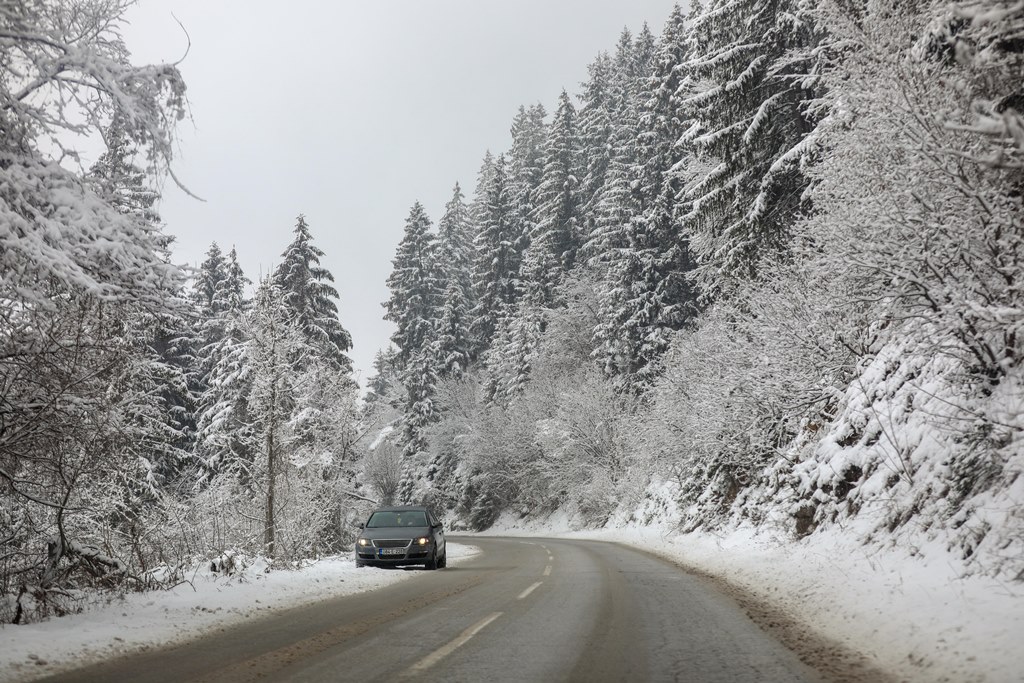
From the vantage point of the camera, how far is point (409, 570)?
16422mm

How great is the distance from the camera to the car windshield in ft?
57.6

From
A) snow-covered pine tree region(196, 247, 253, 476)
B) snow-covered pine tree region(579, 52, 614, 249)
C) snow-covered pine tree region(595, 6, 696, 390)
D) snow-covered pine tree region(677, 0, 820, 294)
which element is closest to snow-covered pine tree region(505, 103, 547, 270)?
snow-covered pine tree region(579, 52, 614, 249)

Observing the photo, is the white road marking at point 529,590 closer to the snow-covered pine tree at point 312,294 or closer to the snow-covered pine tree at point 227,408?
the snow-covered pine tree at point 227,408

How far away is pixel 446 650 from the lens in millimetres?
6492

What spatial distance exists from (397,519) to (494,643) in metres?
11.4

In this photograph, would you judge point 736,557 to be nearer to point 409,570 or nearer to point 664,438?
point 409,570

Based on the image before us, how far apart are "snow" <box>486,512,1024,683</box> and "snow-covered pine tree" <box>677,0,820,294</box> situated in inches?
423

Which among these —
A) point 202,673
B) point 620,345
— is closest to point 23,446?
point 202,673

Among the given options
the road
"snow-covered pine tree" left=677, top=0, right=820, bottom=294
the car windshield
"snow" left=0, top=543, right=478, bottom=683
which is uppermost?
"snow-covered pine tree" left=677, top=0, right=820, bottom=294

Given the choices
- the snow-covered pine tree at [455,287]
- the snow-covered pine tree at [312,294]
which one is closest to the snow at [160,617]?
the snow-covered pine tree at [312,294]

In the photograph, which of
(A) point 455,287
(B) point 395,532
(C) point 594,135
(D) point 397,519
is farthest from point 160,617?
(C) point 594,135

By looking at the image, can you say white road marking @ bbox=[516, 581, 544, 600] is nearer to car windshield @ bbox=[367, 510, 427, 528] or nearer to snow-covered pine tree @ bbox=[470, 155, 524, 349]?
car windshield @ bbox=[367, 510, 427, 528]

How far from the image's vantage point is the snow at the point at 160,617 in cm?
619

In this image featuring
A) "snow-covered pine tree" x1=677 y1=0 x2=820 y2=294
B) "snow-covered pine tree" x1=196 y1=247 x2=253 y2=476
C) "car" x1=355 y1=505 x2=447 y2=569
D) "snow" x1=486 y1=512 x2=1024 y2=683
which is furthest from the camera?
Result: "snow-covered pine tree" x1=196 y1=247 x2=253 y2=476
